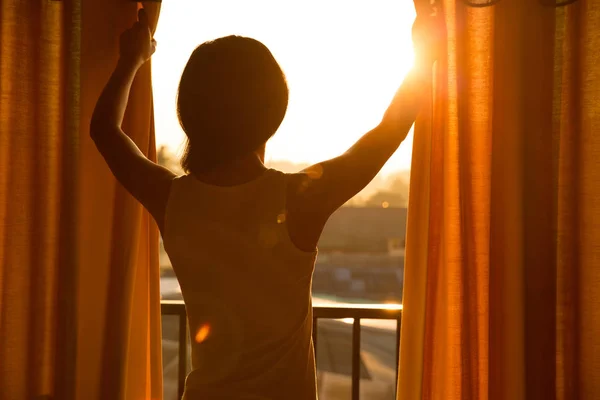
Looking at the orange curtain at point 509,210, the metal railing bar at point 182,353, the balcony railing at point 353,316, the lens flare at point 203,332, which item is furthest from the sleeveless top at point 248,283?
the metal railing bar at point 182,353

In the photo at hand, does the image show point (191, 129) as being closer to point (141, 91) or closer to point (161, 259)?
point (141, 91)

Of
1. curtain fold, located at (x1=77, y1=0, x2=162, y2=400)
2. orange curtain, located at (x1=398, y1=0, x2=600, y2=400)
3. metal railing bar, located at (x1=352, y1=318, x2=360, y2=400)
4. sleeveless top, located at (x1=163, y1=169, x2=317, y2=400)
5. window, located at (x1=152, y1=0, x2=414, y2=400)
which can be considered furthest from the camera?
metal railing bar, located at (x1=352, y1=318, x2=360, y2=400)

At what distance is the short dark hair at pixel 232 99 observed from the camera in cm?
75

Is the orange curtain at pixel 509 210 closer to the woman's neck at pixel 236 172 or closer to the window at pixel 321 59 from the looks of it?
the window at pixel 321 59

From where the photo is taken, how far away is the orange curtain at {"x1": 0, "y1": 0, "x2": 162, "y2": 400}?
150 cm

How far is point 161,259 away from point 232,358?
962 mm

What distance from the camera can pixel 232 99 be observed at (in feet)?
2.45

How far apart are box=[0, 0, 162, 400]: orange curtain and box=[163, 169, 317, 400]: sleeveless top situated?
82 cm

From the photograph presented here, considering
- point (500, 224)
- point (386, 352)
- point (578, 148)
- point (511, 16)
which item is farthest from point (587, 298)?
point (386, 352)

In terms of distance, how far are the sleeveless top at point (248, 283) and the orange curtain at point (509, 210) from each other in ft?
2.47

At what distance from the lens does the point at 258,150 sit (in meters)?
0.79

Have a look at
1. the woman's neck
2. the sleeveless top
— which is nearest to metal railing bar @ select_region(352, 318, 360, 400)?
the sleeveless top

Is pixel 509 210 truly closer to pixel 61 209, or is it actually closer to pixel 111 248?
pixel 111 248

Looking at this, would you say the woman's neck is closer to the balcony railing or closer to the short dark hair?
the short dark hair
